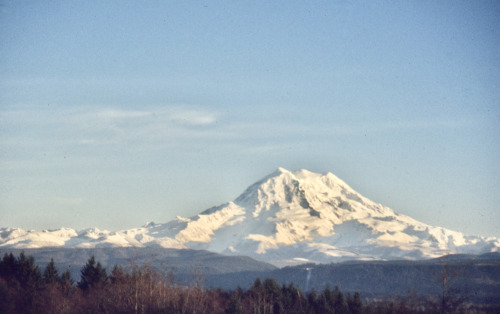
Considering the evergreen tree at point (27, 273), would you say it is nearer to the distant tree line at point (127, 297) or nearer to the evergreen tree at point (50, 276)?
the distant tree line at point (127, 297)

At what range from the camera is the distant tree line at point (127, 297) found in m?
90.5

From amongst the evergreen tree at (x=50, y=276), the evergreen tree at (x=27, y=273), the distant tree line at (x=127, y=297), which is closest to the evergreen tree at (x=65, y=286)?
the distant tree line at (x=127, y=297)

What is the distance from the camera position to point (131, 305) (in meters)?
89.9

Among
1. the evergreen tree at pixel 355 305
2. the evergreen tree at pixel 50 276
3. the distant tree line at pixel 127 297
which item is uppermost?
the evergreen tree at pixel 50 276

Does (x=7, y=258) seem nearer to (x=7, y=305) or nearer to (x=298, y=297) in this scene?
(x=7, y=305)

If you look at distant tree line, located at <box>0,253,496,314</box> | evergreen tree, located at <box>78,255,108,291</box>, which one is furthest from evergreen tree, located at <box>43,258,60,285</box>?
evergreen tree, located at <box>78,255,108,291</box>

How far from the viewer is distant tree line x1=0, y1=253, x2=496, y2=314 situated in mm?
90500

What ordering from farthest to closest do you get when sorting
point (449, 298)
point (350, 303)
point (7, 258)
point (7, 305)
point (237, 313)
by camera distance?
point (350, 303)
point (7, 258)
point (237, 313)
point (7, 305)
point (449, 298)

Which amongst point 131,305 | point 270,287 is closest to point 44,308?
point 131,305

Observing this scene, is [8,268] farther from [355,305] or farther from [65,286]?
Result: [355,305]

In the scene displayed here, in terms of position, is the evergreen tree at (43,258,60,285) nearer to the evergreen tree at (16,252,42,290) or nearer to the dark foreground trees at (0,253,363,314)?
the dark foreground trees at (0,253,363,314)

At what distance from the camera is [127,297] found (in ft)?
302

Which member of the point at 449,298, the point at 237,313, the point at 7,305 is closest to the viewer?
the point at 449,298

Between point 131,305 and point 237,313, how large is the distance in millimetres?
15357
